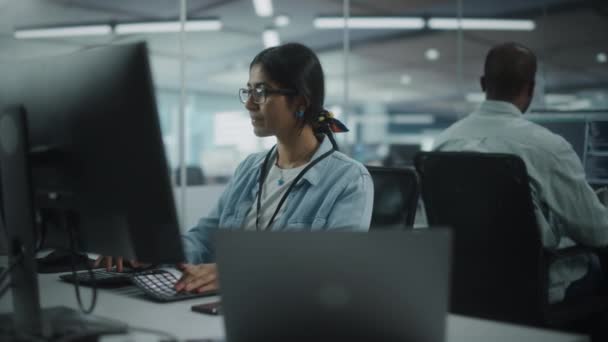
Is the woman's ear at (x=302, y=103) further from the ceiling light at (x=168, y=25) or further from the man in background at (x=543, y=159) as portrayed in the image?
the ceiling light at (x=168, y=25)

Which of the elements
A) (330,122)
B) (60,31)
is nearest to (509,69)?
(330,122)

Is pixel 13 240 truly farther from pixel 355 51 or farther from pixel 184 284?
pixel 355 51

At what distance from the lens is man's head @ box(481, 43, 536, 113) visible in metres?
2.06

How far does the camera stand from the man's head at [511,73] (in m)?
2.06

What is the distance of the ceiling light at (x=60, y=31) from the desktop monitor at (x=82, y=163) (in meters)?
4.31

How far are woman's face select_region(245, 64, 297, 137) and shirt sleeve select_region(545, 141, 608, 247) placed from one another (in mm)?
882

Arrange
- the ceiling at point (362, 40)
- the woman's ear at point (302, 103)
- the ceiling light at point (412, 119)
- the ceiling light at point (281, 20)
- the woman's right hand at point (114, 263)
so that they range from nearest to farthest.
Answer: the woman's right hand at point (114, 263) < the woman's ear at point (302, 103) < the ceiling at point (362, 40) < the ceiling light at point (281, 20) < the ceiling light at point (412, 119)

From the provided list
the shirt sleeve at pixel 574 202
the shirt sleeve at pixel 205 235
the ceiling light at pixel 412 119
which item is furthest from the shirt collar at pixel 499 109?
the ceiling light at pixel 412 119

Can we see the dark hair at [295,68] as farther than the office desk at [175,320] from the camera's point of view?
Yes

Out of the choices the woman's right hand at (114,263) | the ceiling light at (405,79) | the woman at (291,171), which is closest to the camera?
the woman's right hand at (114,263)

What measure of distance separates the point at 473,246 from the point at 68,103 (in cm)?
135

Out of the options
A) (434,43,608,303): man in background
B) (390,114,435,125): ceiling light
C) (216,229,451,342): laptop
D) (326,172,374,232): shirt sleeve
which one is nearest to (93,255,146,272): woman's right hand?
(326,172,374,232): shirt sleeve

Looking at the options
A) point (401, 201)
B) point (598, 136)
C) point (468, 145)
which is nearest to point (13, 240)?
point (401, 201)

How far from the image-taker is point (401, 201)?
65.4 inches
